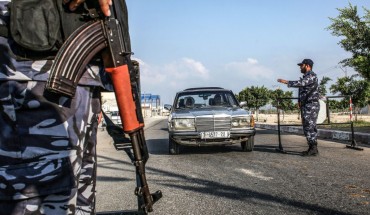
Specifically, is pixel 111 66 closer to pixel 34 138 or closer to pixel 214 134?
pixel 34 138

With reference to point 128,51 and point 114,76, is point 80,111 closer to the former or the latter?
point 114,76

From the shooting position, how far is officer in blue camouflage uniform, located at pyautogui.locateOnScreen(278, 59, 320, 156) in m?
8.03

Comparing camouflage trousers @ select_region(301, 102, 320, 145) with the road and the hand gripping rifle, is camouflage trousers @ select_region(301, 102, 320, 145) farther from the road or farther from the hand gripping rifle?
the hand gripping rifle

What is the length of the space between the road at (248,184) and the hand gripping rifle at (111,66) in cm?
200

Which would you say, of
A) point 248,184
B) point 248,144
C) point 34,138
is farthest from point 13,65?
point 248,144

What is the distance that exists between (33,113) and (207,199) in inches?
119

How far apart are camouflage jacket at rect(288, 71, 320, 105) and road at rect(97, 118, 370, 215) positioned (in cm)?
122

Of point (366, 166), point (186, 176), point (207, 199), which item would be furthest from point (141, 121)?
point (366, 166)

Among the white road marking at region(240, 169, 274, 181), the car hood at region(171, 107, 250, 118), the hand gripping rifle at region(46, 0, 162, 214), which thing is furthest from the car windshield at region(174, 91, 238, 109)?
the hand gripping rifle at region(46, 0, 162, 214)

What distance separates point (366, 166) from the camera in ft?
20.6

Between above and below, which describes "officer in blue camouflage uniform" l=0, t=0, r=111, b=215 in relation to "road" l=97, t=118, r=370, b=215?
above

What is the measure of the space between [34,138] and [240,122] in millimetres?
7368

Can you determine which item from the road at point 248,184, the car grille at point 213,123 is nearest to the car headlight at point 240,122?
the car grille at point 213,123

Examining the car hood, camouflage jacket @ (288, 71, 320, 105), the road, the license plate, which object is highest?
camouflage jacket @ (288, 71, 320, 105)
